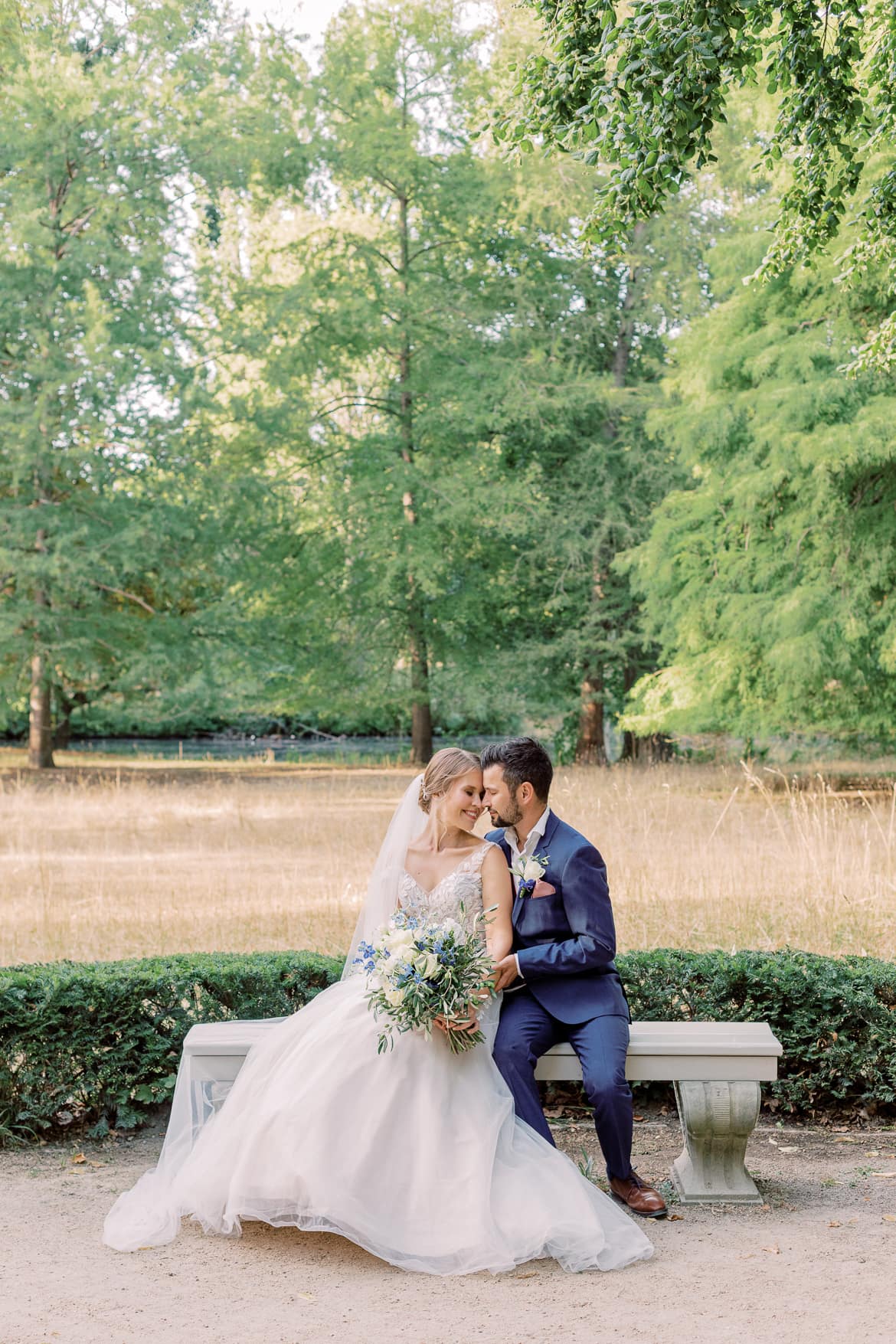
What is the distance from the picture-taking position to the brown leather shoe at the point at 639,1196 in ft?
14.8

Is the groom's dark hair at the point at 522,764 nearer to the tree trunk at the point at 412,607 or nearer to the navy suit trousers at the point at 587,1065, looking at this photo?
the navy suit trousers at the point at 587,1065

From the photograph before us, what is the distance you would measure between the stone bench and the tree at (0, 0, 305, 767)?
50.2ft

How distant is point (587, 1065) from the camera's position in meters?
4.54

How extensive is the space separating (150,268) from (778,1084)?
58.7ft

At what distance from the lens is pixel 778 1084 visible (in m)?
5.84

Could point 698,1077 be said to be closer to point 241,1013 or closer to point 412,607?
point 241,1013

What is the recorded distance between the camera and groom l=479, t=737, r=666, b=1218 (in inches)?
177

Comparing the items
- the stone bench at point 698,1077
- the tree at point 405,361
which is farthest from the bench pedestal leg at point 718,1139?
the tree at point 405,361

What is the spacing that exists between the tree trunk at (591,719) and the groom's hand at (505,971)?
66.2 feet

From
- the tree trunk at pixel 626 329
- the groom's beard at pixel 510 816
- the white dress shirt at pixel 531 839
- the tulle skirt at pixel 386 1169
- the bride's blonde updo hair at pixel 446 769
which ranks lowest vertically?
the tulle skirt at pixel 386 1169

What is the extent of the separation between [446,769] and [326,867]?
7.05 metres

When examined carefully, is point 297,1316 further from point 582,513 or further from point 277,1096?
point 582,513

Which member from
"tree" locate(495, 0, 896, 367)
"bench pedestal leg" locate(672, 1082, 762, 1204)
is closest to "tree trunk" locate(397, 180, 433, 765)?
"tree" locate(495, 0, 896, 367)

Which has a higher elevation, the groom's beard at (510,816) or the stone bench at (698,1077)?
the groom's beard at (510,816)
